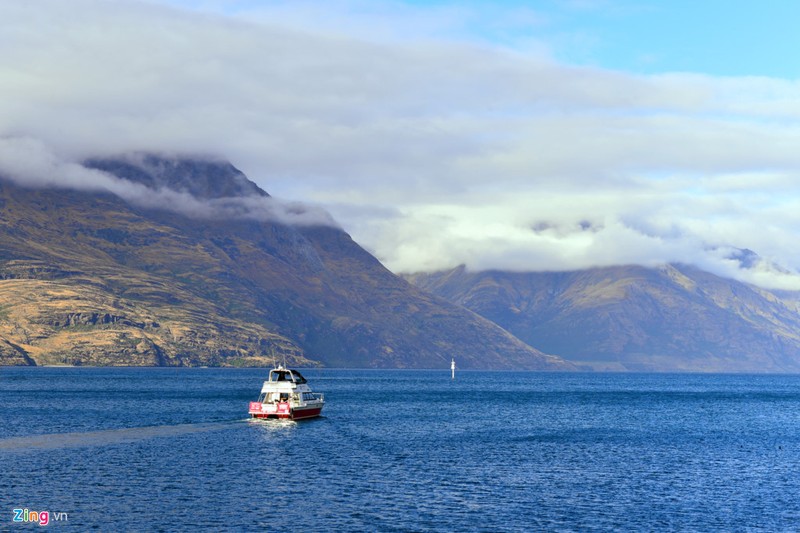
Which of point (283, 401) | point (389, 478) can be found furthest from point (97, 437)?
point (389, 478)

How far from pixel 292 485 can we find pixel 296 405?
82.5m

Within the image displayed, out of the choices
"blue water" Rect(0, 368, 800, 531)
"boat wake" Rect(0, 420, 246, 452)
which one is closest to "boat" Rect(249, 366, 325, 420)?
"blue water" Rect(0, 368, 800, 531)

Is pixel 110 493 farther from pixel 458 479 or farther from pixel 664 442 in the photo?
pixel 664 442

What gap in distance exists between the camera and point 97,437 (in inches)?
6009

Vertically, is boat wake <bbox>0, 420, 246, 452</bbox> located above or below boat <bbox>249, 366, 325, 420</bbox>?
below

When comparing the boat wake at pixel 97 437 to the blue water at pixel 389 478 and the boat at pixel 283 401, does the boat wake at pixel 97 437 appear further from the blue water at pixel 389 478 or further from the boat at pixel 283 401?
the boat at pixel 283 401

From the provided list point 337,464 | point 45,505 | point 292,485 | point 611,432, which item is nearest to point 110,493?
point 45,505

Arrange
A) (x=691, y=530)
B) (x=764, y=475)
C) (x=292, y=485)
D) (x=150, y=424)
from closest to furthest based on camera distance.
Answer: (x=691, y=530) → (x=292, y=485) → (x=764, y=475) → (x=150, y=424)

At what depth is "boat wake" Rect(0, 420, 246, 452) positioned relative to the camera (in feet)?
459

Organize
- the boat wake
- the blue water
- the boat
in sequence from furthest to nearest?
1. the boat
2. the boat wake
3. the blue water

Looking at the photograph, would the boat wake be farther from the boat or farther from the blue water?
the boat

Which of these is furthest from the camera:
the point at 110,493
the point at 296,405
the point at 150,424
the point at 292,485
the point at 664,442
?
the point at 296,405

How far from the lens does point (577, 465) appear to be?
13025 centimetres

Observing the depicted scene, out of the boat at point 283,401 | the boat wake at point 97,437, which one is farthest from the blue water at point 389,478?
the boat at point 283,401
